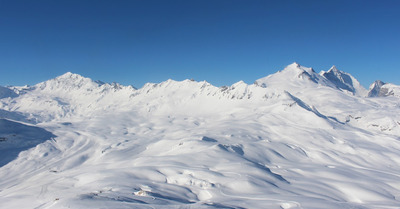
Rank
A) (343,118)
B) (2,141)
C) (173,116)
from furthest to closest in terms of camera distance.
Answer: (173,116)
(343,118)
(2,141)

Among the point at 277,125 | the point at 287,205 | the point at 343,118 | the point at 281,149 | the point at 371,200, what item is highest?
the point at 343,118

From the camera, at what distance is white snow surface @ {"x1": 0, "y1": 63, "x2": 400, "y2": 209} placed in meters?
26.2

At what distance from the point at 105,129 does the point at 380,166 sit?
12266cm

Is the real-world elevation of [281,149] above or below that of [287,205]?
above


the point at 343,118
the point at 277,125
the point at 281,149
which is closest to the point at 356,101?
the point at 343,118

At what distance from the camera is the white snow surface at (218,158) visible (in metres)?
26.2

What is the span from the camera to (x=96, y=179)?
3209 centimetres

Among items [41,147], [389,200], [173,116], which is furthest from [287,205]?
[173,116]

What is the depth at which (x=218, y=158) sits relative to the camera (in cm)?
4925

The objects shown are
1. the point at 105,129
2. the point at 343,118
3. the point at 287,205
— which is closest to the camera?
the point at 287,205

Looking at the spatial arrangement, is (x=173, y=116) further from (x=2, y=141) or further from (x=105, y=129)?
(x=2, y=141)

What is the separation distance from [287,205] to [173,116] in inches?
5900

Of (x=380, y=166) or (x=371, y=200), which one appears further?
(x=380, y=166)

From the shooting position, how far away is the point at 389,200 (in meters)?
31.2
